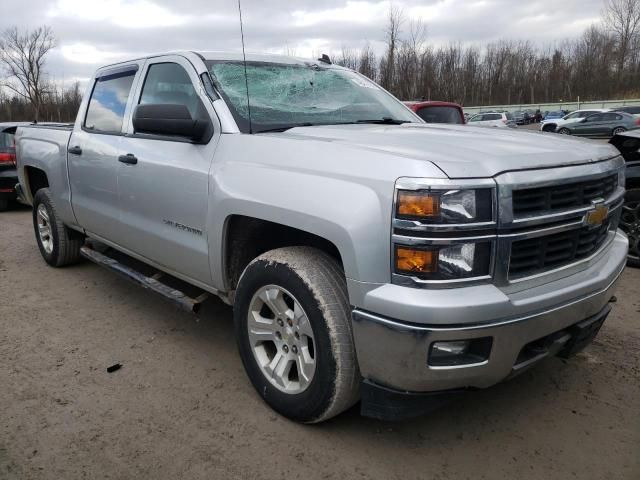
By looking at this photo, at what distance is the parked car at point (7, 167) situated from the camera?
927cm

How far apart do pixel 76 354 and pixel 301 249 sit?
76.2 inches

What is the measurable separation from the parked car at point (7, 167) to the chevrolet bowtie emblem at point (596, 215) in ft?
31.5

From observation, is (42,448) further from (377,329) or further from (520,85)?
(520,85)

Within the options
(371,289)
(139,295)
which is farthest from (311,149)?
(139,295)

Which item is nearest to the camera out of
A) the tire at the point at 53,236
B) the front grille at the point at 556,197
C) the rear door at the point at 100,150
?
the front grille at the point at 556,197

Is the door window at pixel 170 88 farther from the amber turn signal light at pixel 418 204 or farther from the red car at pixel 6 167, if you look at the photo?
the red car at pixel 6 167

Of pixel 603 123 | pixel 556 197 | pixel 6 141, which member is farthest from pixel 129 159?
pixel 603 123

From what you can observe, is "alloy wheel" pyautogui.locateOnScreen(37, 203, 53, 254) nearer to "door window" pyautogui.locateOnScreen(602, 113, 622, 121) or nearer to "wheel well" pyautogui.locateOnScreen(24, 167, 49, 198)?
"wheel well" pyautogui.locateOnScreen(24, 167, 49, 198)

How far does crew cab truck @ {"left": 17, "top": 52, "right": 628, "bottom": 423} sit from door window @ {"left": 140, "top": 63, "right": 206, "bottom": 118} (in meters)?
0.01

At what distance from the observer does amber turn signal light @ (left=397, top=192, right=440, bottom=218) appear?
1.98 meters

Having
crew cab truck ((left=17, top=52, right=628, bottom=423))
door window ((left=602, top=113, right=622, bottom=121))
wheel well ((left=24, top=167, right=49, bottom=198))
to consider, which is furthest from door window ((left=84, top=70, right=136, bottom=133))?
door window ((left=602, top=113, right=622, bottom=121))

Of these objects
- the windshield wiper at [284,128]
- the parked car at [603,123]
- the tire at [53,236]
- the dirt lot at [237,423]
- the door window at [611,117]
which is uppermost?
the windshield wiper at [284,128]

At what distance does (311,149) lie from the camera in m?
2.45

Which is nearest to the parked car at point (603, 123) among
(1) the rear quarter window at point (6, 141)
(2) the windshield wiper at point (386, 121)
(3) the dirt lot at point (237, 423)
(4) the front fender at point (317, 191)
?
(1) the rear quarter window at point (6, 141)
